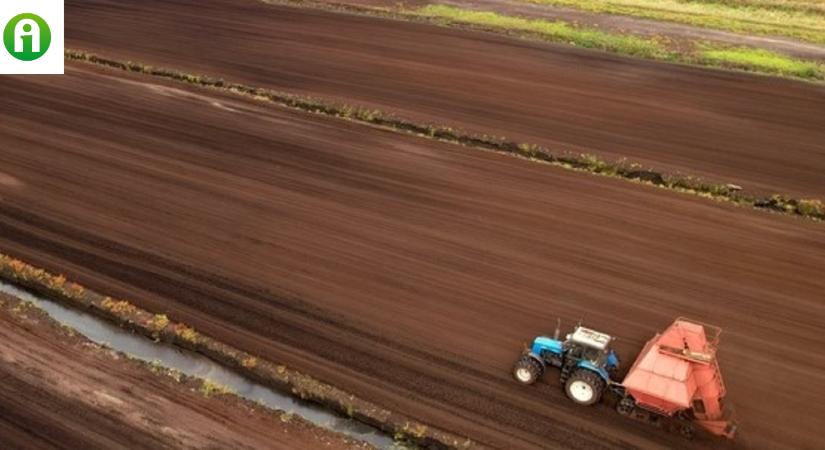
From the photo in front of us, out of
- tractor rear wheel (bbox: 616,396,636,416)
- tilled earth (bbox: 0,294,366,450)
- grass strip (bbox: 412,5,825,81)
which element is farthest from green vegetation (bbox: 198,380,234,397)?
grass strip (bbox: 412,5,825,81)

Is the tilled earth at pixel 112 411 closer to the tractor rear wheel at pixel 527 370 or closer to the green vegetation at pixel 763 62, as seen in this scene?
the tractor rear wheel at pixel 527 370

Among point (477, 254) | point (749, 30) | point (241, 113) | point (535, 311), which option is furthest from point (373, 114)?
point (749, 30)

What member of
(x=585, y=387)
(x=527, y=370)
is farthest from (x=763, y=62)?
(x=527, y=370)

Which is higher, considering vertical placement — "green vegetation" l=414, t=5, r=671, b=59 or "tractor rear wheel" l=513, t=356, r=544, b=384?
"green vegetation" l=414, t=5, r=671, b=59

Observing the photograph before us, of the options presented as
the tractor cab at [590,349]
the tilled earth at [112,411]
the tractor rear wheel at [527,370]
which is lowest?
the tilled earth at [112,411]

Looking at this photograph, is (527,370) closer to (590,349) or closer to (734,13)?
(590,349)

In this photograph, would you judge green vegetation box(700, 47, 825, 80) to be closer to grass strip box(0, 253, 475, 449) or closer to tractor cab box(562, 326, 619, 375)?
tractor cab box(562, 326, 619, 375)

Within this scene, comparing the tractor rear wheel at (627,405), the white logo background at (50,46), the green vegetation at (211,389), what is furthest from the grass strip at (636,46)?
the green vegetation at (211,389)

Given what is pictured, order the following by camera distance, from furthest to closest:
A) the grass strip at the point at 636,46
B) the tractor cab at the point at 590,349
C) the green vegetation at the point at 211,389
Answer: the grass strip at the point at 636,46 < the green vegetation at the point at 211,389 < the tractor cab at the point at 590,349
